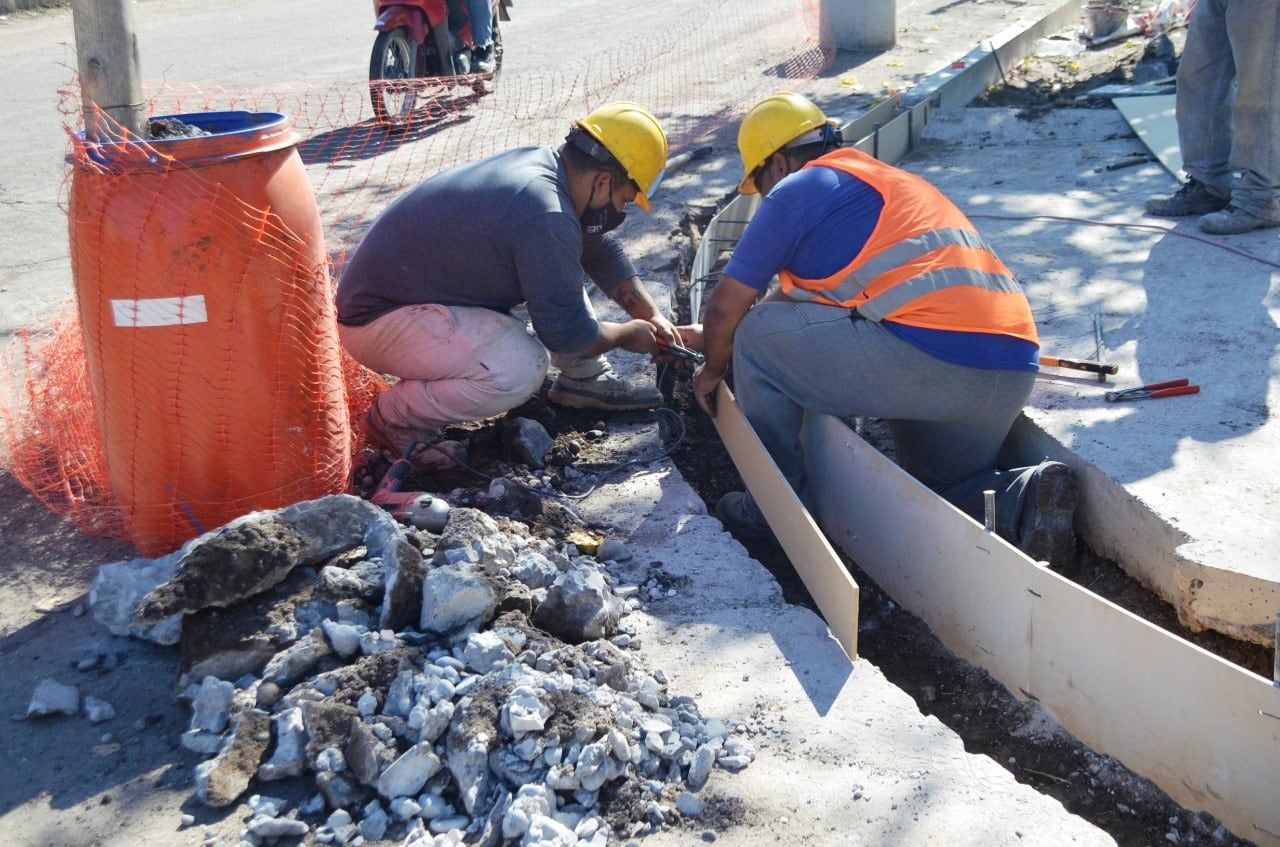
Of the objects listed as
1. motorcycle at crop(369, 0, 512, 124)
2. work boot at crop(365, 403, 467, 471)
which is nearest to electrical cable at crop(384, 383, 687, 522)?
work boot at crop(365, 403, 467, 471)

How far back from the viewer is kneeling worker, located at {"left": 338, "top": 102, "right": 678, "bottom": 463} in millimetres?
4016

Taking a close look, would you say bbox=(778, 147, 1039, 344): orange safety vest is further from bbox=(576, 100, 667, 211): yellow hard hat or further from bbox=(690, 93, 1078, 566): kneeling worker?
bbox=(576, 100, 667, 211): yellow hard hat

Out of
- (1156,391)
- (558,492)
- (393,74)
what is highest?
(393,74)

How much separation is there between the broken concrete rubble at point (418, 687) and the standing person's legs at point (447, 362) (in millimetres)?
893

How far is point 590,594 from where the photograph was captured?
3.23m

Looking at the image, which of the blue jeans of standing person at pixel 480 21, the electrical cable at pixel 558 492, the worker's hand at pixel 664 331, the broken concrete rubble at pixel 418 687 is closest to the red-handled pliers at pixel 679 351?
the worker's hand at pixel 664 331

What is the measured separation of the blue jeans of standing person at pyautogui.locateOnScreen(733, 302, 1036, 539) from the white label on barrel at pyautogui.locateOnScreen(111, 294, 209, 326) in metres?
1.83

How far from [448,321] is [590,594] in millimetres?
1413

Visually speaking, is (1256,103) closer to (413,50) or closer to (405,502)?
(405,502)

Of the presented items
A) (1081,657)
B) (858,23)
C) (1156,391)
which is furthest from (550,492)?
(858,23)

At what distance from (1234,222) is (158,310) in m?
4.94

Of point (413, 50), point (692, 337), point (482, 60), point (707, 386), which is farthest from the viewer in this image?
point (482, 60)

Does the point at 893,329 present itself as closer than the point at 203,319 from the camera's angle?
No

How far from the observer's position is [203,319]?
3.36 metres
